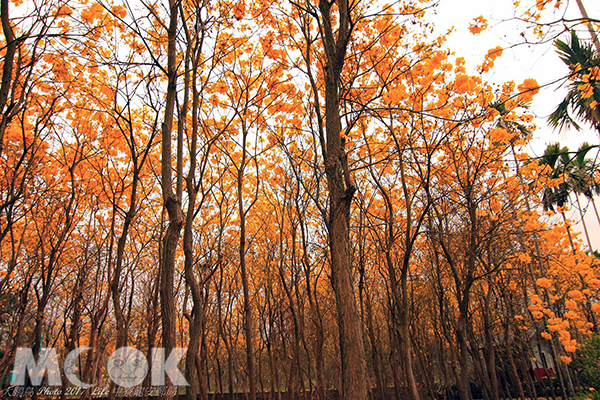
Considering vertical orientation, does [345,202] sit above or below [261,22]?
below

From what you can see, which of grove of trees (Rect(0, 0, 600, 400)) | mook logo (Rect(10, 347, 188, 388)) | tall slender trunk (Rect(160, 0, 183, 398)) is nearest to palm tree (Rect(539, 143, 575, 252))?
grove of trees (Rect(0, 0, 600, 400))

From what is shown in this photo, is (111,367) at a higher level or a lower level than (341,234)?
lower

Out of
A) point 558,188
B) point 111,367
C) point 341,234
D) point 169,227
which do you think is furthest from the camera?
point 111,367

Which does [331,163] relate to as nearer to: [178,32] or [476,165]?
[178,32]

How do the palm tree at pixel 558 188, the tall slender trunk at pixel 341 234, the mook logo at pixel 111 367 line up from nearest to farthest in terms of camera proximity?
the tall slender trunk at pixel 341 234 → the palm tree at pixel 558 188 → the mook logo at pixel 111 367

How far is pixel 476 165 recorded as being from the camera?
5.12 meters

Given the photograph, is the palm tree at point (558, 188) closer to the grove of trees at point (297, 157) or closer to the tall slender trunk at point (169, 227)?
the grove of trees at point (297, 157)

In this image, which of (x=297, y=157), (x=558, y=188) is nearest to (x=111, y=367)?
(x=297, y=157)

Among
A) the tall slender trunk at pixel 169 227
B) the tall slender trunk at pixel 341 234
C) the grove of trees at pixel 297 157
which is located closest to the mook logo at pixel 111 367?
the grove of trees at pixel 297 157

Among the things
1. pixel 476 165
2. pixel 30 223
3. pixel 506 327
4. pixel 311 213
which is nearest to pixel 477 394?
pixel 506 327

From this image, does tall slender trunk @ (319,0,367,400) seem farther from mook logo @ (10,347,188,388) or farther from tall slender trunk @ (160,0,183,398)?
mook logo @ (10,347,188,388)

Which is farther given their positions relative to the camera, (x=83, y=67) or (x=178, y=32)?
(x=83, y=67)

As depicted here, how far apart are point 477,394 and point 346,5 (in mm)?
15384

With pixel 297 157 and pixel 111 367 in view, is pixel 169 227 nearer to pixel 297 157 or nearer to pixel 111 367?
pixel 297 157
